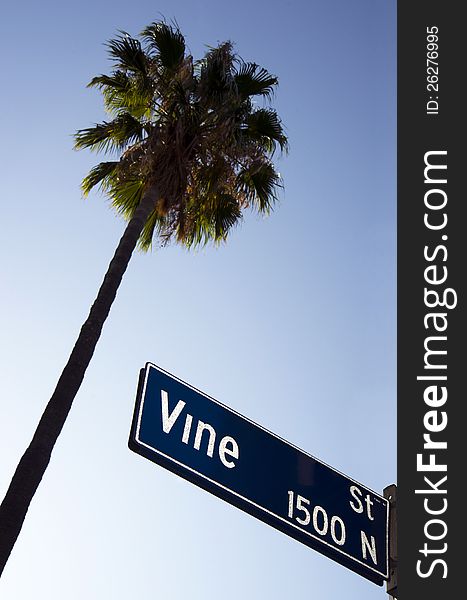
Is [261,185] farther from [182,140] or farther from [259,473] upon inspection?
[259,473]

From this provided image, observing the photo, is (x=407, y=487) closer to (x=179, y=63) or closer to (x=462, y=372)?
(x=462, y=372)

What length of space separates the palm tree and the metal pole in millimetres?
4983

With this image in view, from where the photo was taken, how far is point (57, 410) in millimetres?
6016

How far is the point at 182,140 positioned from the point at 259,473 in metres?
6.65

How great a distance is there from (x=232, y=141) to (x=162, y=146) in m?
0.97

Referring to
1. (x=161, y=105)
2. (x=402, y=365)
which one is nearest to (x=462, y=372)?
(x=402, y=365)

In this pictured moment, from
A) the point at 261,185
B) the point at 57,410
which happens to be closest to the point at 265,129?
the point at 261,185

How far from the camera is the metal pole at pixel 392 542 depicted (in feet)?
11.9

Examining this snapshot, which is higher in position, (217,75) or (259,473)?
(217,75)

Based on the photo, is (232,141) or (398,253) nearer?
(398,253)

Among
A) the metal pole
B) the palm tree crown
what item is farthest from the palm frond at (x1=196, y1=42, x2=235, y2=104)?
the metal pole

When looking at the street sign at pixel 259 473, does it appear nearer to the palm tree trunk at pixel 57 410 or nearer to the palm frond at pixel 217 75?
the palm tree trunk at pixel 57 410

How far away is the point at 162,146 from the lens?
9477mm

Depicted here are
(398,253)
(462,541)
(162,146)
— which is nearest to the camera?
(462,541)
